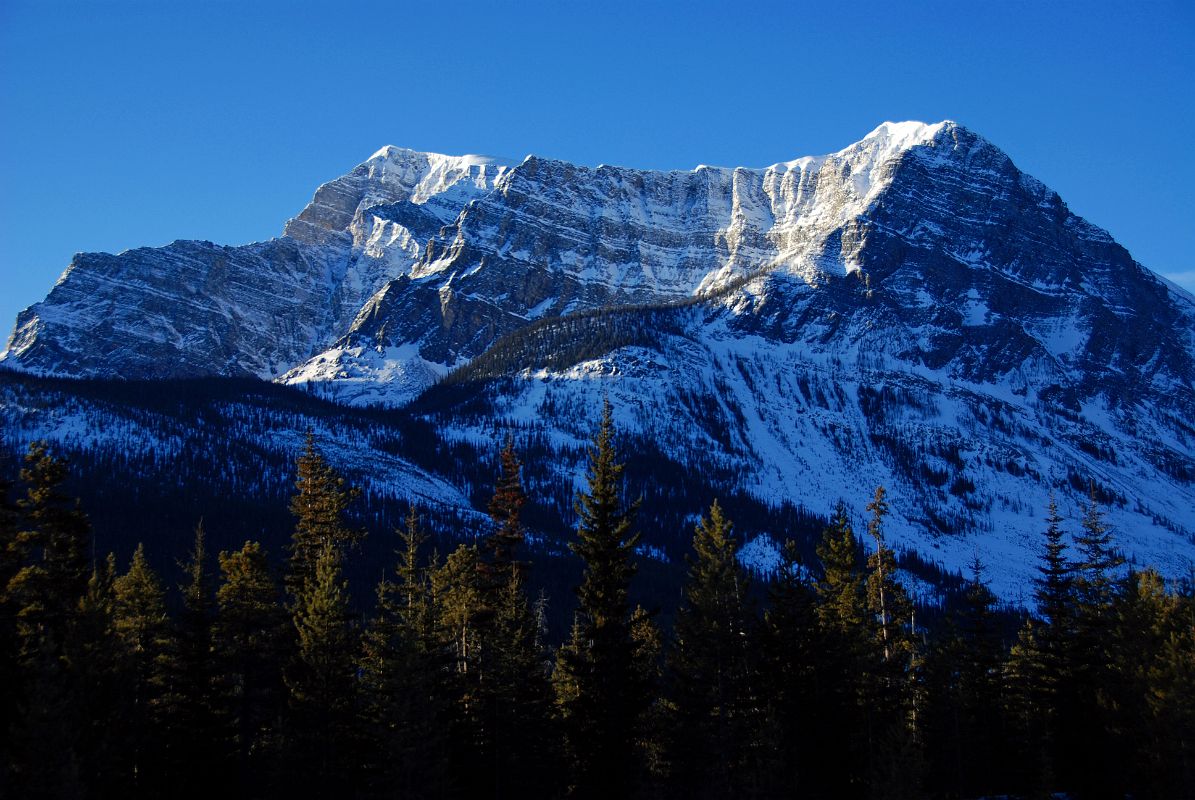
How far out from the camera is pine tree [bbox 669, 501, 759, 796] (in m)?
46.9

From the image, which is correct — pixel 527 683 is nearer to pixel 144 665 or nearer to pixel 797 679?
pixel 797 679

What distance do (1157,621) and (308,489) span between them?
44820 millimetres

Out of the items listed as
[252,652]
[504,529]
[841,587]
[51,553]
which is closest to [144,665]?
[252,652]

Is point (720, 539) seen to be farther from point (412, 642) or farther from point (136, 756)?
point (136, 756)

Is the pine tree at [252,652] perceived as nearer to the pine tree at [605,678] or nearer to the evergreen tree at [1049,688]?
the pine tree at [605,678]

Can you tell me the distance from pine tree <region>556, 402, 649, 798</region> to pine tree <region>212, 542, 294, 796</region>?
16.0 m

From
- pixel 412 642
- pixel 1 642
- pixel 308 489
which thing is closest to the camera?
pixel 1 642

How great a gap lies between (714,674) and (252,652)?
74.7 ft

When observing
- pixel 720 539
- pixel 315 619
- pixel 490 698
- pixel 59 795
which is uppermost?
pixel 720 539

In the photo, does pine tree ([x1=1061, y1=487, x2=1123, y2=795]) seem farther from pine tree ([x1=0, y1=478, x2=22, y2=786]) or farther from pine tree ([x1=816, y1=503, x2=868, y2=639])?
pine tree ([x1=0, y1=478, x2=22, y2=786])

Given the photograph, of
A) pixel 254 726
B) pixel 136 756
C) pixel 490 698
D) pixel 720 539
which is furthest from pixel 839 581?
pixel 136 756

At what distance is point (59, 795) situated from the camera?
37625 mm

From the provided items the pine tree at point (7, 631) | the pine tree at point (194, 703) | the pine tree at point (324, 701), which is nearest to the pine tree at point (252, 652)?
the pine tree at point (194, 703)

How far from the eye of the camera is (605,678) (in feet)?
154
